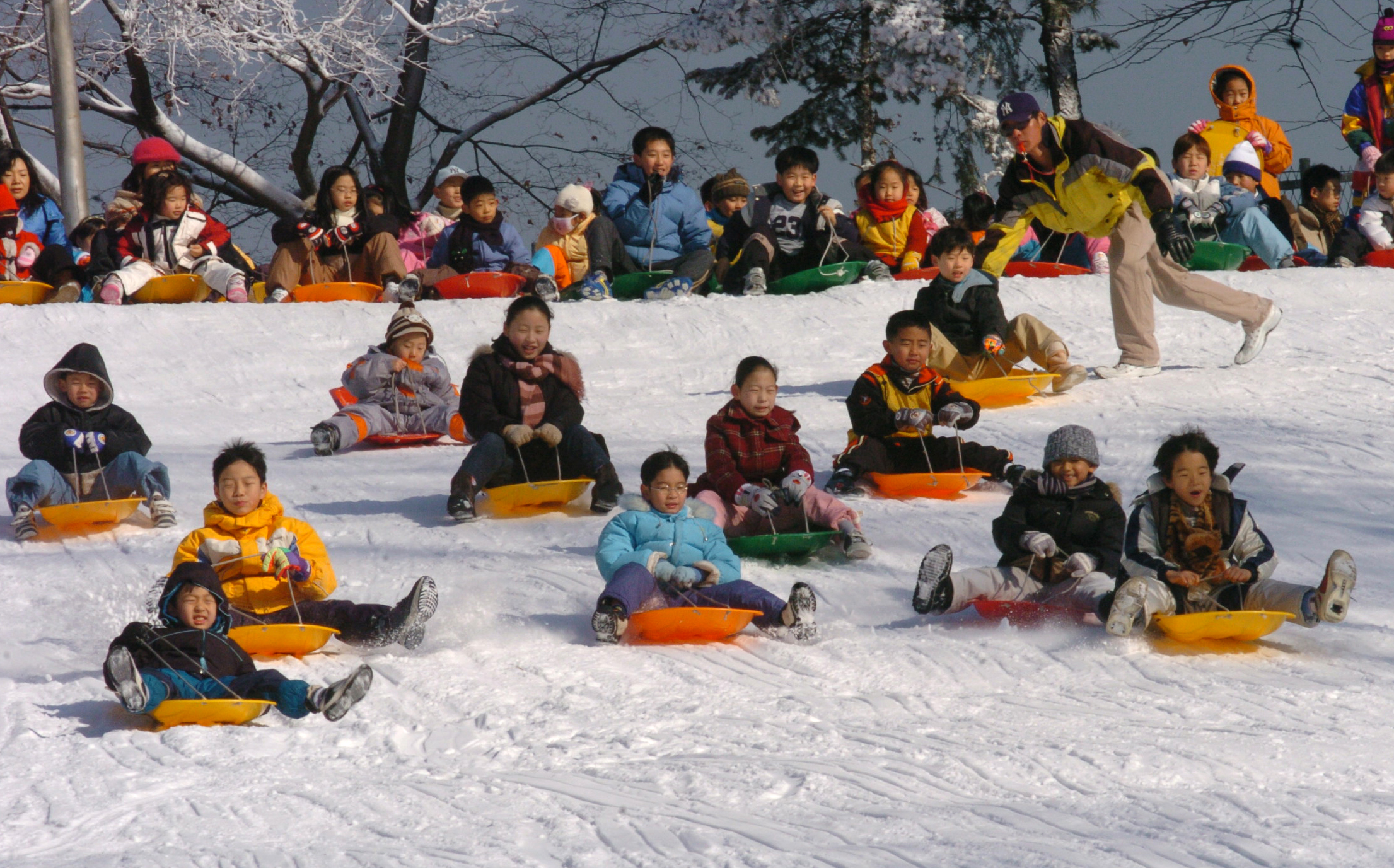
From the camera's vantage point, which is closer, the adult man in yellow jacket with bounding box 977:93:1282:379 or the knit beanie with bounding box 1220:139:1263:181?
the adult man in yellow jacket with bounding box 977:93:1282:379

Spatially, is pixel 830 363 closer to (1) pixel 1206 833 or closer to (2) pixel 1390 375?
(2) pixel 1390 375

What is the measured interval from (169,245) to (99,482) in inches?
170

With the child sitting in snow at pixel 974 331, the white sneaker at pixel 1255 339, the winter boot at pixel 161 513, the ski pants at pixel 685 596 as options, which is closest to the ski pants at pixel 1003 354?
the child sitting in snow at pixel 974 331

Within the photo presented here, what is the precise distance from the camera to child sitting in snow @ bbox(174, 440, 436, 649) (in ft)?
14.8

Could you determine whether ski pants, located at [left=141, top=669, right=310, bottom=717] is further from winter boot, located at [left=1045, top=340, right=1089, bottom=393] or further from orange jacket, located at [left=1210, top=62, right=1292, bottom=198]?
orange jacket, located at [left=1210, top=62, right=1292, bottom=198]

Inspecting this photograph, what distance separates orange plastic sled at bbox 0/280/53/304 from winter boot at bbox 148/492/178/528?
441 centimetres

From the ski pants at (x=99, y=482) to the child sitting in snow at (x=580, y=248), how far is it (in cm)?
432

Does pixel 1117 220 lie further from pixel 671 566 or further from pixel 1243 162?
pixel 671 566

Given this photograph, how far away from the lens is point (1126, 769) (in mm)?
3312

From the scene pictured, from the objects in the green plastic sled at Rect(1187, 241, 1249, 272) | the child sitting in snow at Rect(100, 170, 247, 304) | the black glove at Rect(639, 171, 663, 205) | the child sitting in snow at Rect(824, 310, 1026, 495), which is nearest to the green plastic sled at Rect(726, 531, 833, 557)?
the child sitting in snow at Rect(824, 310, 1026, 495)

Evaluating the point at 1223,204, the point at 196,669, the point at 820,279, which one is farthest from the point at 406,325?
the point at 1223,204

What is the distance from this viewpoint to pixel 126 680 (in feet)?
12.1

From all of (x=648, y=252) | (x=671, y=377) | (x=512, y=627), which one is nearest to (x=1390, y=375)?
(x=671, y=377)

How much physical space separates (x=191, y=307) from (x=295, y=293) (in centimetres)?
65
